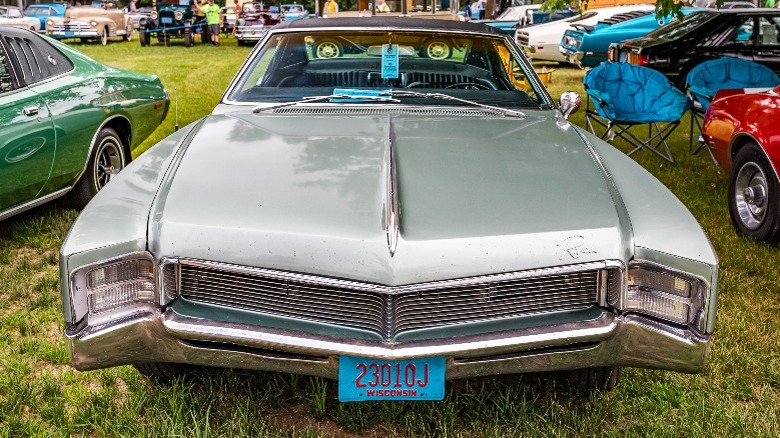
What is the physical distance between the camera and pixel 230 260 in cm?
230

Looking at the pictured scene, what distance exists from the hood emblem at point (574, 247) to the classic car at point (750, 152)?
Result: 8.80 ft

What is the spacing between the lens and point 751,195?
486cm

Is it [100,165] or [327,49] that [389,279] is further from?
[100,165]

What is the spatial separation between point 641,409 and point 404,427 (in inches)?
33.9

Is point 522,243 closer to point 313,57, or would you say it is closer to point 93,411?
point 93,411

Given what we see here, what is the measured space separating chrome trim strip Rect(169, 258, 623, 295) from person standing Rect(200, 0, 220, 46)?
73.1 feet

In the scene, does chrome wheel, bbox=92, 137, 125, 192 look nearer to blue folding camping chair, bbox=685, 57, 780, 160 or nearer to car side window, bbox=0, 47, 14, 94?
car side window, bbox=0, 47, 14, 94

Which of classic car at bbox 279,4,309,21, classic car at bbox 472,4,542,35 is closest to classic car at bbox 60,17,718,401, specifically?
classic car at bbox 472,4,542,35

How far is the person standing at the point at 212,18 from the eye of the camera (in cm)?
2320

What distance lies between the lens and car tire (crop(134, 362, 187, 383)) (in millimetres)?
2775

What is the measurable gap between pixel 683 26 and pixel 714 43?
1.37 ft

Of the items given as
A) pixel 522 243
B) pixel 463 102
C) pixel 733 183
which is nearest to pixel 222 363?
pixel 522 243

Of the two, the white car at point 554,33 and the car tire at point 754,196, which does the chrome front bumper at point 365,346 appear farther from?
the white car at point 554,33

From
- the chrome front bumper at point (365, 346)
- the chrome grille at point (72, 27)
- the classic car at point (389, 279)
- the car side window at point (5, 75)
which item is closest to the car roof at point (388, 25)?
the classic car at point (389, 279)
